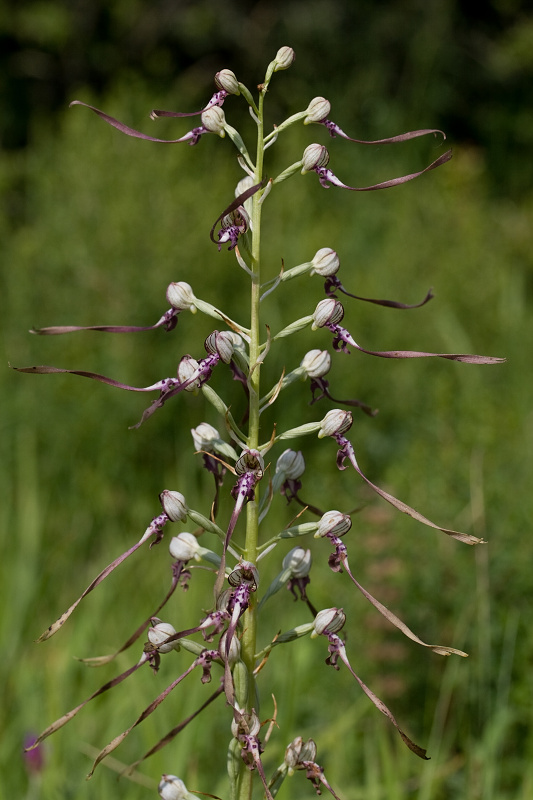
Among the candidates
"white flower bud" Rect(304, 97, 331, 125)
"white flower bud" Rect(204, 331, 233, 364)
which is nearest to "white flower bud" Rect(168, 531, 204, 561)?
"white flower bud" Rect(204, 331, 233, 364)

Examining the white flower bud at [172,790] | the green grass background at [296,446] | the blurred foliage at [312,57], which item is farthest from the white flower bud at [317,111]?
the blurred foliage at [312,57]

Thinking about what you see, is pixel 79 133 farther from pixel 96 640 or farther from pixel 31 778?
pixel 31 778

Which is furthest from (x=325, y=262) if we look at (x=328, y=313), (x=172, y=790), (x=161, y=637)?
(x=172, y=790)

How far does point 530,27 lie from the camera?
13422 mm

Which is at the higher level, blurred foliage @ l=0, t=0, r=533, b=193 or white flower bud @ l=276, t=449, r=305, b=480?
white flower bud @ l=276, t=449, r=305, b=480

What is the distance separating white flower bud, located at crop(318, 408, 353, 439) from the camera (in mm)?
1726

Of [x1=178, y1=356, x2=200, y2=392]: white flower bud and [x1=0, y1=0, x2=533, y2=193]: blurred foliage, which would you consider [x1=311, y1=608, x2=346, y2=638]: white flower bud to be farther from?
[x1=0, y1=0, x2=533, y2=193]: blurred foliage

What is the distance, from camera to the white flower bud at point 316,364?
174 cm

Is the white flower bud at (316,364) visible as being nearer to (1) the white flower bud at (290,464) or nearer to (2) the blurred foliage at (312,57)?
(1) the white flower bud at (290,464)

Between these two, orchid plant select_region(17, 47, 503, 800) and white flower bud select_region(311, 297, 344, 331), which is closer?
orchid plant select_region(17, 47, 503, 800)

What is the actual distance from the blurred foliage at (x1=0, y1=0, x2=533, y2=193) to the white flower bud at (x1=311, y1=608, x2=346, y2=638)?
956 centimetres

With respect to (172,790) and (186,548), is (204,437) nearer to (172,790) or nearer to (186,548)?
(186,548)

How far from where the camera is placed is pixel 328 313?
1.71 metres

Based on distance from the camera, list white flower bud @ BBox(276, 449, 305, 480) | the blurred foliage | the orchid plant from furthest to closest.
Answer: the blurred foliage
white flower bud @ BBox(276, 449, 305, 480)
the orchid plant
